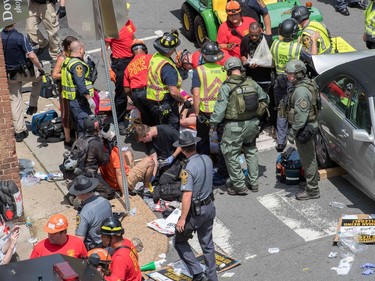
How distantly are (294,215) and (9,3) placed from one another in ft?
15.0

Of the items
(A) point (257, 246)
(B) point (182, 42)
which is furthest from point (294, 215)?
(B) point (182, 42)

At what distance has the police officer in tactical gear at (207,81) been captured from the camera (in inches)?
507

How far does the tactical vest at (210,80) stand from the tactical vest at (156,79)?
1.83 ft

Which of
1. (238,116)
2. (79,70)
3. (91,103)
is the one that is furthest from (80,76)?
(238,116)

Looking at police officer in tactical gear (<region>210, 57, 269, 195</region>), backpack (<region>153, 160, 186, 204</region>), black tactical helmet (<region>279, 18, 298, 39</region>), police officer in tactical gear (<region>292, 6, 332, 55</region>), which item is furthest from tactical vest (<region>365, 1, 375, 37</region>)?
backpack (<region>153, 160, 186, 204</region>)

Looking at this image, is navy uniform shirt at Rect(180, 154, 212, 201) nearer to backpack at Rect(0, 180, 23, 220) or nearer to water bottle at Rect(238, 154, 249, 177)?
backpack at Rect(0, 180, 23, 220)

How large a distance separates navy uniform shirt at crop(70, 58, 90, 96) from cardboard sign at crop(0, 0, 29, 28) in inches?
84.7

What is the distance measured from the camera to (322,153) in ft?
42.6

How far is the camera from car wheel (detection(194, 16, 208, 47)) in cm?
1666

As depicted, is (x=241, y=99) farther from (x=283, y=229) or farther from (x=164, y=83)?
(x=283, y=229)

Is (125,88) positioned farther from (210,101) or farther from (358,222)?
(358,222)

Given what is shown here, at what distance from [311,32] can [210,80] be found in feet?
6.65

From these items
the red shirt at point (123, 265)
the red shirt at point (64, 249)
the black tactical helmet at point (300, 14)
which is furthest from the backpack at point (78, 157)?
the black tactical helmet at point (300, 14)

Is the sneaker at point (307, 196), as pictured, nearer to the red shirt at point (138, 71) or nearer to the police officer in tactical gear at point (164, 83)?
the police officer in tactical gear at point (164, 83)
